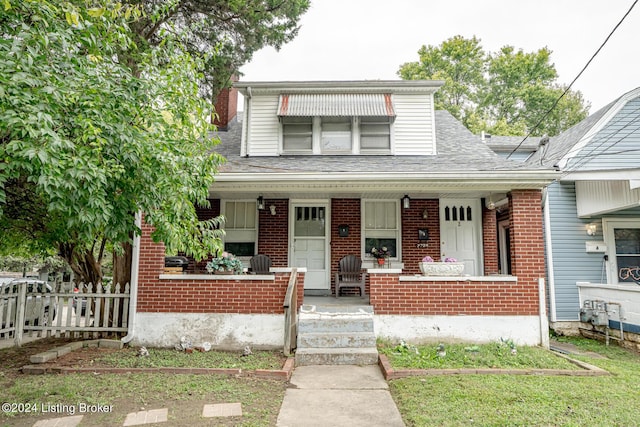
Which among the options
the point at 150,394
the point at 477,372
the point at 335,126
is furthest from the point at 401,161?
the point at 150,394

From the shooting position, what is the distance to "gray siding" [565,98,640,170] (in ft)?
30.0

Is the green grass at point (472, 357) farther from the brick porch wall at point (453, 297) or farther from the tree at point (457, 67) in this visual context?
the tree at point (457, 67)

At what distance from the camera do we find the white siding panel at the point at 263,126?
29.9 ft

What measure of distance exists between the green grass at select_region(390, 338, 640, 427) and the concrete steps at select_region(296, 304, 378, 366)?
40.3 inches

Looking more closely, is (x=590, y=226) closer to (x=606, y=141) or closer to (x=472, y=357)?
(x=606, y=141)

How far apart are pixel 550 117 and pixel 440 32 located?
10.0 m

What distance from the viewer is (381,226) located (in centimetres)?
898

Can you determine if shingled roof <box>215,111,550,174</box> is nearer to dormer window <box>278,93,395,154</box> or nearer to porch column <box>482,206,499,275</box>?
dormer window <box>278,93,395,154</box>

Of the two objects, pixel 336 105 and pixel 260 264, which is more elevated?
pixel 336 105

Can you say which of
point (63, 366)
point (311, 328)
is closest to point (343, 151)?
point (311, 328)

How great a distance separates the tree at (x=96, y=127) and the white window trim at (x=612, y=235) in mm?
9226

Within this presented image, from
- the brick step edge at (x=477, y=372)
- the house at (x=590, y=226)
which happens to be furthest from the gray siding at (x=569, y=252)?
the brick step edge at (x=477, y=372)

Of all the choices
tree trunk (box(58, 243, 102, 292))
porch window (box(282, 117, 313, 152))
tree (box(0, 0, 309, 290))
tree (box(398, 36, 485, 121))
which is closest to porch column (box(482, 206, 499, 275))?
porch window (box(282, 117, 313, 152))

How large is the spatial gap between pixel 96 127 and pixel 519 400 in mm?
5249
